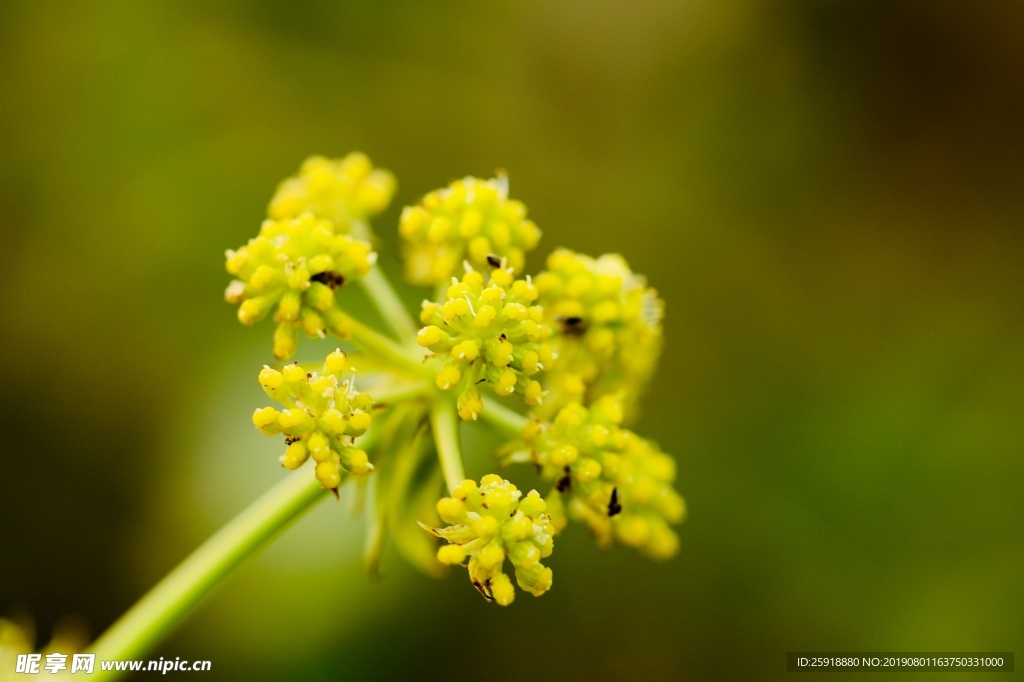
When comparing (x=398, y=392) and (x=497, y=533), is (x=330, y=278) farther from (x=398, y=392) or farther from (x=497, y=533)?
(x=497, y=533)

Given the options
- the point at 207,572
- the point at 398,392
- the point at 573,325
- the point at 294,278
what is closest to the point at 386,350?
the point at 398,392

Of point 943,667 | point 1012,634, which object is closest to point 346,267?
point 943,667

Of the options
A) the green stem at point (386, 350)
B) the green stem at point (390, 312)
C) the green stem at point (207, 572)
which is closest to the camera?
the green stem at point (207, 572)

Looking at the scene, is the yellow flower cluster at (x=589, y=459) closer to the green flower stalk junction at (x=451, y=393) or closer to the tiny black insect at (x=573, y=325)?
the green flower stalk junction at (x=451, y=393)

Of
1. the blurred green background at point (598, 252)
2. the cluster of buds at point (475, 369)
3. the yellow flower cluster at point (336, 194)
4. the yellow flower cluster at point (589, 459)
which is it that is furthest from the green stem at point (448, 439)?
the blurred green background at point (598, 252)

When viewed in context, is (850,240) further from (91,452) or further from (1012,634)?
(91,452)

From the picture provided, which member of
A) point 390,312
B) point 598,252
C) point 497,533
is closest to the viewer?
point 497,533

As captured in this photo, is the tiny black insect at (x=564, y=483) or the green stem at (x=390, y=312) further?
the green stem at (x=390, y=312)
